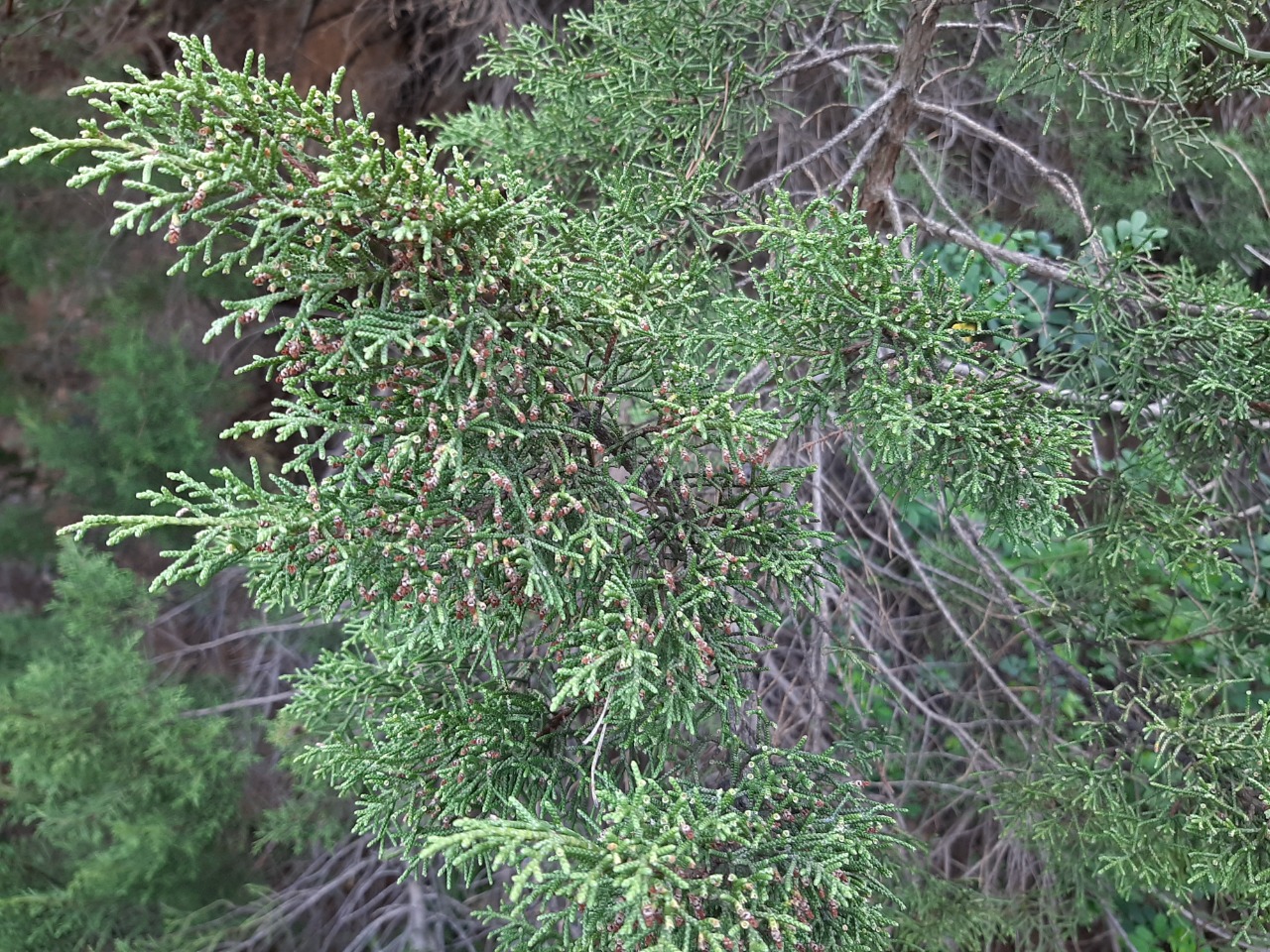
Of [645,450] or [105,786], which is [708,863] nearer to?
[645,450]

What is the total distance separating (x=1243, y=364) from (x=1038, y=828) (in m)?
1.56

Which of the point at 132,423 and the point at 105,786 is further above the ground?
the point at 132,423

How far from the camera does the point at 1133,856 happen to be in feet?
8.35

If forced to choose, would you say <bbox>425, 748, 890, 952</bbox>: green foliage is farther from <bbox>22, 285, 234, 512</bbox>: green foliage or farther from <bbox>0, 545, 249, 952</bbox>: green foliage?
<bbox>22, 285, 234, 512</bbox>: green foliage

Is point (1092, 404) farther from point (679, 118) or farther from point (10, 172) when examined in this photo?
point (10, 172)

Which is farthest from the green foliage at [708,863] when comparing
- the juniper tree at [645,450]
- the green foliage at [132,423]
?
the green foliage at [132,423]

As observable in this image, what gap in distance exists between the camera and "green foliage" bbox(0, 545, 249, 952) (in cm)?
411

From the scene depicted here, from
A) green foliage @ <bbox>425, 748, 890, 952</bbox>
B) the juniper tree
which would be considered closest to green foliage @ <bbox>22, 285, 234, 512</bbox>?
the juniper tree

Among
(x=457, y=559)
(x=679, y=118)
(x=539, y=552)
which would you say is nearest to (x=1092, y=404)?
(x=679, y=118)

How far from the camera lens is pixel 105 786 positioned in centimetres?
428

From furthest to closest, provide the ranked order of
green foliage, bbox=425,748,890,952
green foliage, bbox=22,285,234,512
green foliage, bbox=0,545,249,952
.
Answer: green foliage, bbox=22,285,234,512 → green foliage, bbox=0,545,249,952 → green foliage, bbox=425,748,890,952

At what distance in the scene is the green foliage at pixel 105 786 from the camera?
411 cm

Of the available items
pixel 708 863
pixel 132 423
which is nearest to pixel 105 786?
pixel 132 423

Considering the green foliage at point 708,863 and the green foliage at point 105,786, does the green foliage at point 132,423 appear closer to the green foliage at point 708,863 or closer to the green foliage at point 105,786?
the green foliage at point 105,786
